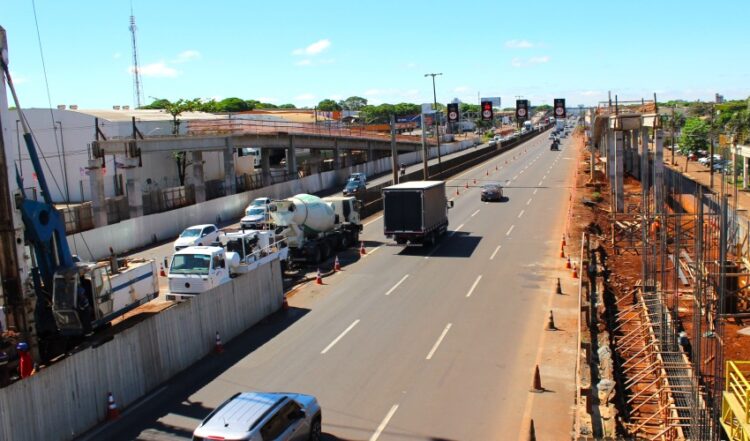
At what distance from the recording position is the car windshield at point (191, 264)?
76.9 ft

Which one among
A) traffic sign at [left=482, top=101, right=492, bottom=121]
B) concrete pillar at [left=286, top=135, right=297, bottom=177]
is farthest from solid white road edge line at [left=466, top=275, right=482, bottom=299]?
concrete pillar at [left=286, top=135, right=297, bottom=177]

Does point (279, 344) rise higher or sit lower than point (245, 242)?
lower

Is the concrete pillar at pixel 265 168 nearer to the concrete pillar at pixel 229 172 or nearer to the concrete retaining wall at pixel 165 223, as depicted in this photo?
the concrete retaining wall at pixel 165 223

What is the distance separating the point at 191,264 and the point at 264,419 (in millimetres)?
12612

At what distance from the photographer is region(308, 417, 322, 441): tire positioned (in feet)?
43.9

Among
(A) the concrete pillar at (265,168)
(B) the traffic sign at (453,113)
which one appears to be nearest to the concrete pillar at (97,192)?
(A) the concrete pillar at (265,168)

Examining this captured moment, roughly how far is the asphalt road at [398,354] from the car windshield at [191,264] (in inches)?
113

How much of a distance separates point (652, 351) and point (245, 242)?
48.7 ft

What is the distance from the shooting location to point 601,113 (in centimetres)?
5747

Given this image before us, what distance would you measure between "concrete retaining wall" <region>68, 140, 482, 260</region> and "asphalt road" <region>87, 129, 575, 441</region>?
455 inches

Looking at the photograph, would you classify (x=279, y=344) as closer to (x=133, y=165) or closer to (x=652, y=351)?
(x=652, y=351)

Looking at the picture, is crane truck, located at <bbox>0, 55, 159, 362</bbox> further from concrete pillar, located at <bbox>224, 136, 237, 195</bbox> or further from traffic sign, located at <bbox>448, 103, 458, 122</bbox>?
traffic sign, located at <bbox>448, 103, 458, 122</bbox>

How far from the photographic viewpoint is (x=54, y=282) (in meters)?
18.4

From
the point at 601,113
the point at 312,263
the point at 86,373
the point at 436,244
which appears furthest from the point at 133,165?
the point at 601,113
